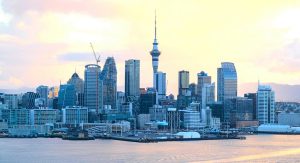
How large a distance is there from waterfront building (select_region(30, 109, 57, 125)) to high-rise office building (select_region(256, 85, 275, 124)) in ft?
132

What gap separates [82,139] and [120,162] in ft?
105

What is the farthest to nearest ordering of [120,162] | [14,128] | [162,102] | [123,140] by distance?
[162,102] < [14,128] < [123,140] < [120,162]

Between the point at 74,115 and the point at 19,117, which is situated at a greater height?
the point at 74,115

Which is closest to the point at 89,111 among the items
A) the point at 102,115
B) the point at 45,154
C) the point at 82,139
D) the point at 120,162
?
the point at 102,115

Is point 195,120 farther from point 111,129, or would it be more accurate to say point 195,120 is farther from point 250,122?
point 111,129

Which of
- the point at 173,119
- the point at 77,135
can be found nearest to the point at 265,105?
the point at 173,119

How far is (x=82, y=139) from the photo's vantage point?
6781 centimetres

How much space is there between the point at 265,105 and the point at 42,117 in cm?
4363

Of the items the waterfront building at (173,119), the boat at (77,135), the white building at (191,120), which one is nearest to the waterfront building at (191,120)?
the white building at (191,120)

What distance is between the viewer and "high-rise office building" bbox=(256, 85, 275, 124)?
11706cm

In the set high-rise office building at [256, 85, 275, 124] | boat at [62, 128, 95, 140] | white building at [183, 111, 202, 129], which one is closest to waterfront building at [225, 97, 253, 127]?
high-rise office building at [256, 85, 275, 124]

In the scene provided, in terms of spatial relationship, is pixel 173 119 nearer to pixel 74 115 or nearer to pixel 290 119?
pixel 74 115

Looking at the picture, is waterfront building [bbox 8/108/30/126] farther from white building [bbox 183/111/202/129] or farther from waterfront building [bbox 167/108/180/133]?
white building [bbox 183/111/202/129]

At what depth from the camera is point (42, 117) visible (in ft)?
305
